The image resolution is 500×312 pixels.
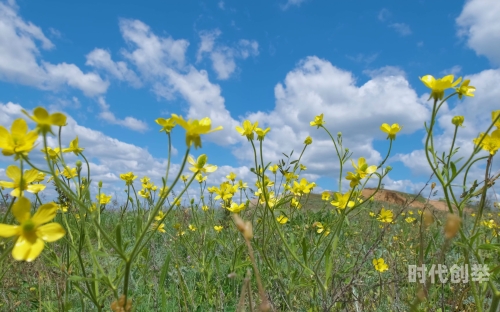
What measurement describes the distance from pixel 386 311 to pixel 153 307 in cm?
155

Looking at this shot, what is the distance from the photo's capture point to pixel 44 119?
1.12 metres

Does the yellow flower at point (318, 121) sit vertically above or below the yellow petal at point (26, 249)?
above

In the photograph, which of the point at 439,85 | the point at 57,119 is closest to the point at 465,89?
the point at 439,85

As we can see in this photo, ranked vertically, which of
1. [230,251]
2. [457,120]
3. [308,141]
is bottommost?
[230,251]

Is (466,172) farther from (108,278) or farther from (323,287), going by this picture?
(108,278)

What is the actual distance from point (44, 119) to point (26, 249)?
39 cm

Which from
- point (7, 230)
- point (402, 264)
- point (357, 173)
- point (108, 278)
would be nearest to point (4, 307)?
point (108, 278)

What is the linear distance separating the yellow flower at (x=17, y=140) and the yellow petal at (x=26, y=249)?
10.5 inches

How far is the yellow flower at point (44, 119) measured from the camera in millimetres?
1110

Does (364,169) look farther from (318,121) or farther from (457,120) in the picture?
(318,121)

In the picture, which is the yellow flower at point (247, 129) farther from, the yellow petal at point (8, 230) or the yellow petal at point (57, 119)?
the yellow petal at point (8, 230)

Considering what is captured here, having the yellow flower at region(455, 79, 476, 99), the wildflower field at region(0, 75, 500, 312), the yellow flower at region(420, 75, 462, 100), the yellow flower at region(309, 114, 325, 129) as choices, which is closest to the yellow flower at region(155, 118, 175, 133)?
the wildflower field at region(0, 75, 500, 312)

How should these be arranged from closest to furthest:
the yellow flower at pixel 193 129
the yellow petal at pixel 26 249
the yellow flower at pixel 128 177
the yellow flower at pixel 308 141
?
the yellow petal at pixel 26 249, the yellow flower at pixel 193 129, the yellow flower at pixel 128 177, the yellow flower at pixel 308 141

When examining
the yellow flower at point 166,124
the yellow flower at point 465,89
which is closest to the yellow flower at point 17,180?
the yellow flower at point 166,124
